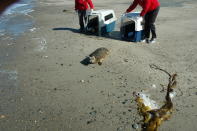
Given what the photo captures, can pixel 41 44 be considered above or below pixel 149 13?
below

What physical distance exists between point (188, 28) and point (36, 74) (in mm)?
5746

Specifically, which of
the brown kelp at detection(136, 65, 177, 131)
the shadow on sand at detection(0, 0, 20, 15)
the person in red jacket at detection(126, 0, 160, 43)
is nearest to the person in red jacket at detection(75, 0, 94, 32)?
the person in red jacket at detection(126, 0, 160, 43)

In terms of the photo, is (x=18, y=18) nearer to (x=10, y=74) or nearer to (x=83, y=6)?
(x=83, y=6)

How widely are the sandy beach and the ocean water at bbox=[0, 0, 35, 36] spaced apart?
788mm

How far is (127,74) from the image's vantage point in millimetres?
6742

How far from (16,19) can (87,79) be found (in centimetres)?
797

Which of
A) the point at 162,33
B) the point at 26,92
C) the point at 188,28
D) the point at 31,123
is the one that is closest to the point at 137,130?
the point at 31,123

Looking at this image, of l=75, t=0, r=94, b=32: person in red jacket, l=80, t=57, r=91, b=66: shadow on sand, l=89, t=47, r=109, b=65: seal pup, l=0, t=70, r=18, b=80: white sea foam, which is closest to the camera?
l=0, t=70, r=18, b=80: white sea foam

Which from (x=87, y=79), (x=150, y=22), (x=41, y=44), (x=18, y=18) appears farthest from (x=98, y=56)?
(x=18, y=18)

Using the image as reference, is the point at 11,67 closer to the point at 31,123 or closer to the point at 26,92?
the point at 26,92

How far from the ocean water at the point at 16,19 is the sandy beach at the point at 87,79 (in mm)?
788

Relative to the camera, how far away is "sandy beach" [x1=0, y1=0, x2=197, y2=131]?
520 cm

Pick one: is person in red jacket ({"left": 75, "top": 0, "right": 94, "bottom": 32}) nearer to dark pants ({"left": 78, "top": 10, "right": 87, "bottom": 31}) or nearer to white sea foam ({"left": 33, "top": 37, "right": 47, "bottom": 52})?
dark pants ({"left": 78, "top": 10, "right": 87, "bottom": 31})

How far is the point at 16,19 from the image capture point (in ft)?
43.9
